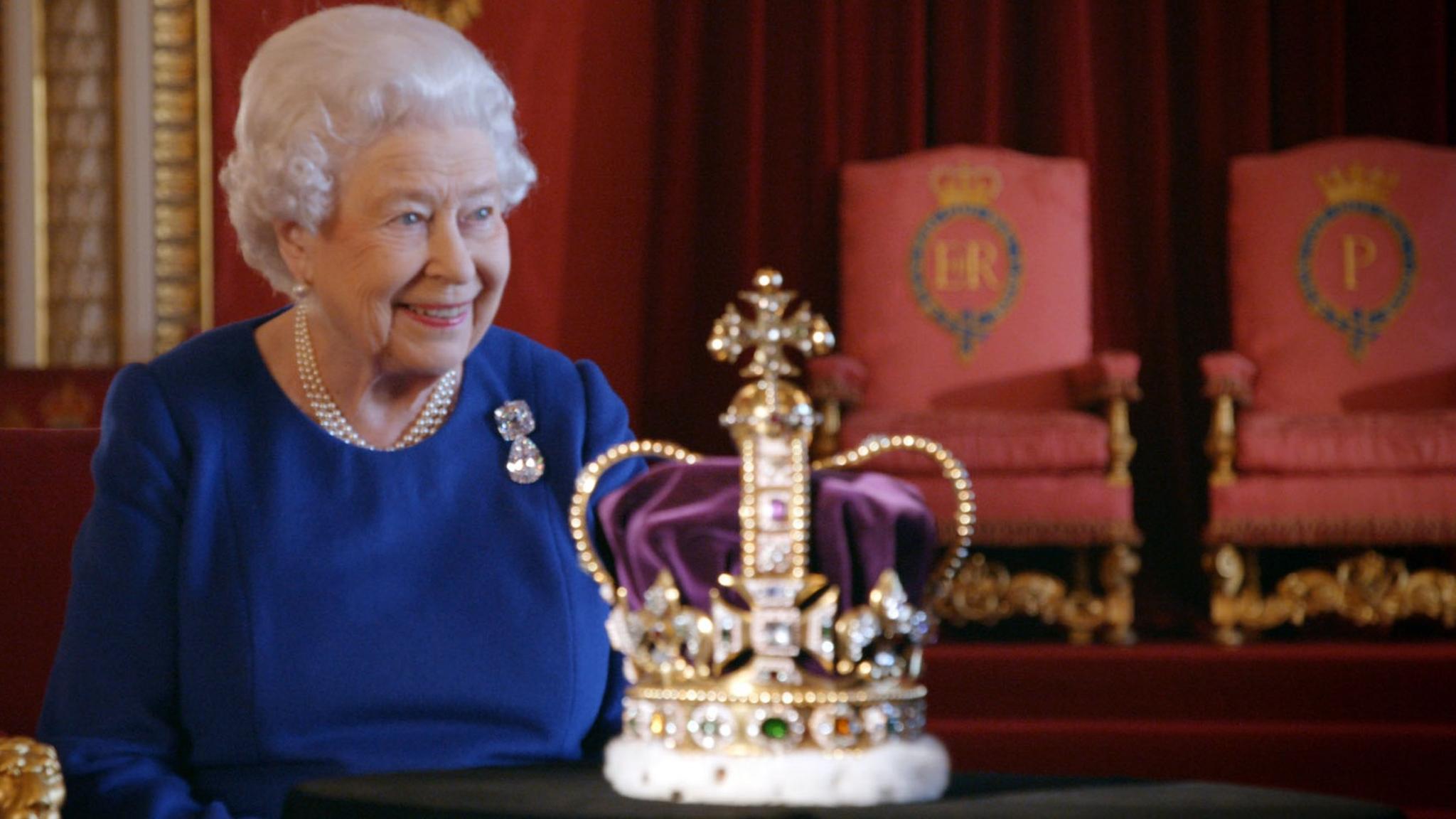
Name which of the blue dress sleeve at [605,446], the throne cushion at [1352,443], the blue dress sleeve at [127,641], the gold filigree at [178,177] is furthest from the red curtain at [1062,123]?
the blue dress sleeve at [127,641]

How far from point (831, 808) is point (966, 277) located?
348 cm

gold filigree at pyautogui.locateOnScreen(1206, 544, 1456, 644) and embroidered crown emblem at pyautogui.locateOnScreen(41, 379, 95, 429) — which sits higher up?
embroidered crown emblem at pyautogui.locateOnScreen(41, 379, 95, 429)

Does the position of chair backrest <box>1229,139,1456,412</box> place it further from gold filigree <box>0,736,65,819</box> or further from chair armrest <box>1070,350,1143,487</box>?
gold filigree <box>0,736,65,819</box>

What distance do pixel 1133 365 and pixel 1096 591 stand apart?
0.82 m

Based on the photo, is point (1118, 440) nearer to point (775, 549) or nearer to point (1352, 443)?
point (1352, 443)

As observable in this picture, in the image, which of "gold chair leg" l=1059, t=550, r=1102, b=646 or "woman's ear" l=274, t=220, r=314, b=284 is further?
"gold chair leg" l=1059, t=550, r=1102, b=646

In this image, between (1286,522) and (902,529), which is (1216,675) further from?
(902,529)

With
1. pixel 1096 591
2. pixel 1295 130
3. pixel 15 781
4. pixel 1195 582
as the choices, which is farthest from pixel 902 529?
pixel 1295 130

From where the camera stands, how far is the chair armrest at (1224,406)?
3.88m

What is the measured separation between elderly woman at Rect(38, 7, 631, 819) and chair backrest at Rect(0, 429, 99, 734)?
205mm

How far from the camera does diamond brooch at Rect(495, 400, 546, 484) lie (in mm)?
1643

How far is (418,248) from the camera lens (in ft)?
5.10

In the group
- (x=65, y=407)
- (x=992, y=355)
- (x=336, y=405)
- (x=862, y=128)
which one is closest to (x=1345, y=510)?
(x=992, y=355)

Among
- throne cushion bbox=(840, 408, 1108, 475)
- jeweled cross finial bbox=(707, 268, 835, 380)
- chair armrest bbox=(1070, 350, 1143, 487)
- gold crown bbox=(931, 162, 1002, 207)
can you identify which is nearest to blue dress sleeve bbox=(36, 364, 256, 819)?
jeweled cross finial bbox=(707, 268, 835, 380)
